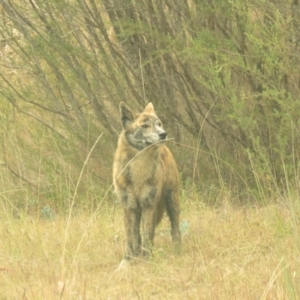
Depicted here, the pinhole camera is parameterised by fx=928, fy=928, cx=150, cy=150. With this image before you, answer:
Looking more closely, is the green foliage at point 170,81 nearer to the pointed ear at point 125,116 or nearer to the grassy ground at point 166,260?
the grassy ground at point 166,260

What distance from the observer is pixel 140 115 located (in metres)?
7.66

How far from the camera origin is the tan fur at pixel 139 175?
293 inches

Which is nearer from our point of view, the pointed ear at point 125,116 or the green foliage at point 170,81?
the pointed ear at point 125,116

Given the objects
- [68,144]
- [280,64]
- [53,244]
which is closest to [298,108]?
[280,64]

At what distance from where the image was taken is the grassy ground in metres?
5.71

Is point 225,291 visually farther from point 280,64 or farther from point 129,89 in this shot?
point 129,89

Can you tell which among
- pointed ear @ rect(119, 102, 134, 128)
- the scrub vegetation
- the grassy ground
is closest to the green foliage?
the scrub vegetation

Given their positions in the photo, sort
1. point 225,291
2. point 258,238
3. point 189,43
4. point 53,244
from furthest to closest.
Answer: point 189,43 < point 53,244 < point 258,238 < point 225,291

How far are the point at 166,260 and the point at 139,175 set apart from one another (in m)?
0.80

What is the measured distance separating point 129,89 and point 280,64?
2.60m

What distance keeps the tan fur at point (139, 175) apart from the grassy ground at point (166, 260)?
0.24m

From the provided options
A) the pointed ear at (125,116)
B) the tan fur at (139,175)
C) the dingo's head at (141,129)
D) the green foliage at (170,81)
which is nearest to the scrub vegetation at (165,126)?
the green foliage at (170,81)

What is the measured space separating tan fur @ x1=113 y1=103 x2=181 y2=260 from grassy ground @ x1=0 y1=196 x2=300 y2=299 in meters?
0.24

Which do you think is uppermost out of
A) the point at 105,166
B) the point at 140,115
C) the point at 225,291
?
the point at 140,115
